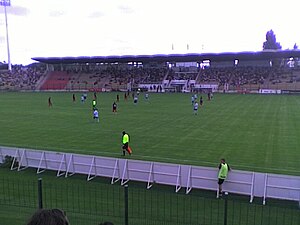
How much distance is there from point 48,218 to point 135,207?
30.5 feet

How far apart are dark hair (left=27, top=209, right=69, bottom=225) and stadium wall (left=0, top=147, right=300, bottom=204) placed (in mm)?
10899

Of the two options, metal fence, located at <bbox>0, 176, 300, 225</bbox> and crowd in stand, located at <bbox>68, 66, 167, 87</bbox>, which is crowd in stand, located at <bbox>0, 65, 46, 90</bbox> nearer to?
crowd in stand, located at <bbox>68, 66, 167, 87</bbox>

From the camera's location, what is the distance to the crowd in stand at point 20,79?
100056 millimetres

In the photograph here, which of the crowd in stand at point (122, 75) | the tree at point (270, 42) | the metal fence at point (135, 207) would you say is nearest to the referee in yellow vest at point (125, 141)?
the metal fence at point (135, 207)

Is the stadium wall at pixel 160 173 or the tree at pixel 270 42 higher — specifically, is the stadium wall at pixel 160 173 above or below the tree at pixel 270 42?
below

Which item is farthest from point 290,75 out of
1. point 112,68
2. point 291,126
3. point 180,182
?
point 180,182

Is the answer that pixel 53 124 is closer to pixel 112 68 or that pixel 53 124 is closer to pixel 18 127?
pixel 18 127

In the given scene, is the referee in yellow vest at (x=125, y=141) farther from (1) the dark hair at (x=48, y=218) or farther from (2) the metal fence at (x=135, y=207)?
(1) the dark hair at (x=48, y=218)

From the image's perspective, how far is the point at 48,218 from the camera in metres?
2.24

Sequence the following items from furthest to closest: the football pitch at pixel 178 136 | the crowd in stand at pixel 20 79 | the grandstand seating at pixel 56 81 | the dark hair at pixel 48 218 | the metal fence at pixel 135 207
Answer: the crowd in stand at pixel 20 79
the grandstand seating at pixel 56 81
the football pitch at pixel 178 136
the metal fence at pixel 135 207
the dark hair at pixel 48 218

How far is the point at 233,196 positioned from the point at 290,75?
7398cm

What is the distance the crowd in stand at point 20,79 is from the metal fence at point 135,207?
91147mm

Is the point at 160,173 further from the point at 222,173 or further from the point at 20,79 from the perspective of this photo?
the point at 20,79

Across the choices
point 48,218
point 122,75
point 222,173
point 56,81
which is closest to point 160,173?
point 222,173
